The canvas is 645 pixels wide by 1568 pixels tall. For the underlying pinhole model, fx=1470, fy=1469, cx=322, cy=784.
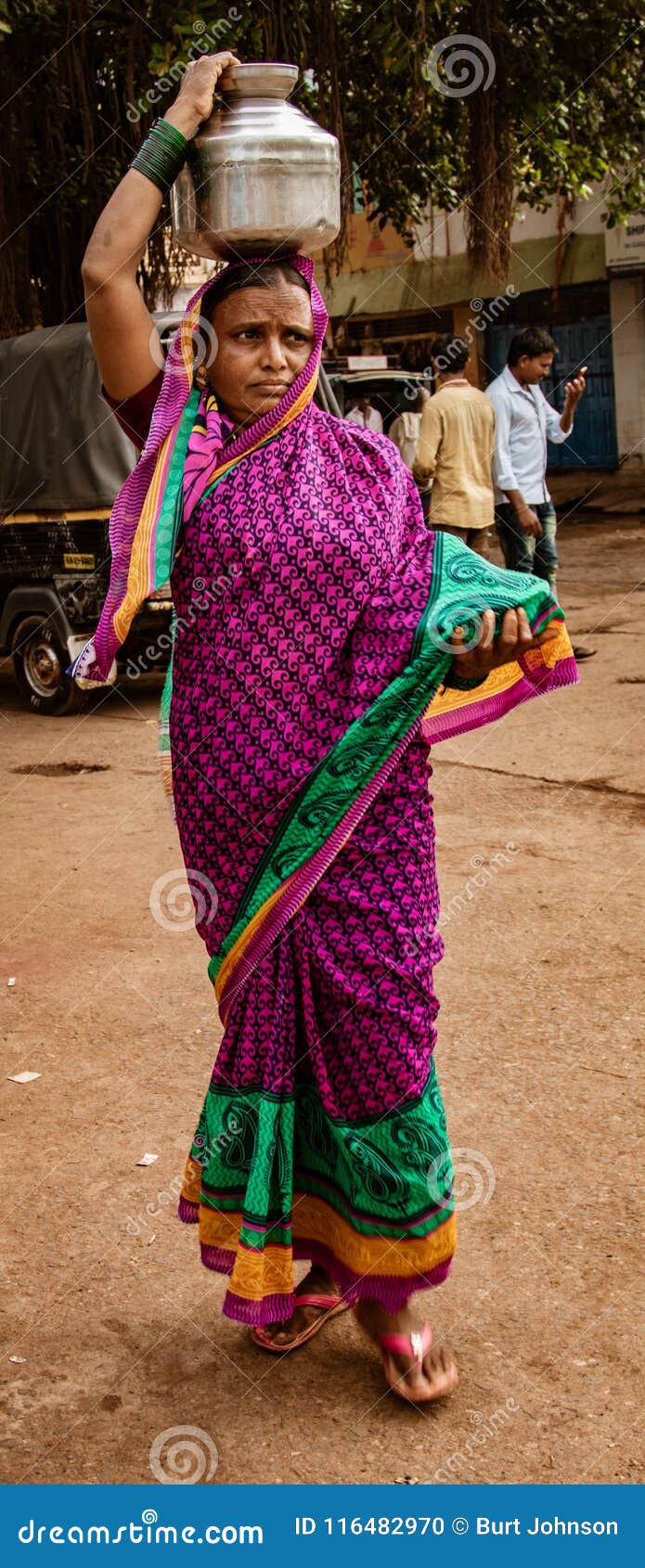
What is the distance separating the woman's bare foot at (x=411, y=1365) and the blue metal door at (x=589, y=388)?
1975cm

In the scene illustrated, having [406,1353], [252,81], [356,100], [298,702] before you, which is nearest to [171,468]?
[298,702]

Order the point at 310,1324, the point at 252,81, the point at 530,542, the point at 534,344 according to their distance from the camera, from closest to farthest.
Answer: the point at 252,81, the point at 310,1324, the point at 534,344, the point at 530,542

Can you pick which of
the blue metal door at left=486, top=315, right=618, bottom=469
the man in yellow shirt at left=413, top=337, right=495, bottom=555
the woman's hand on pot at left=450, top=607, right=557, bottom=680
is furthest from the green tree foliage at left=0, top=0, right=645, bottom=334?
the blue metal door at left=486, top=315, right=618, bottom=469

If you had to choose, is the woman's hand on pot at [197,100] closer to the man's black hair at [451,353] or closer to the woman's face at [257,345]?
the woman's face at [257,345]

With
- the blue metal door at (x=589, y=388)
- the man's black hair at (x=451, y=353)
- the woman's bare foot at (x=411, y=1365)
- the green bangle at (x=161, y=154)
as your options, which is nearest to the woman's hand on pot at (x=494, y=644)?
the green bangle at (x=161, y=154)

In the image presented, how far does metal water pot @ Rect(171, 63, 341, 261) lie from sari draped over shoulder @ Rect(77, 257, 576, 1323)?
0.11 metres

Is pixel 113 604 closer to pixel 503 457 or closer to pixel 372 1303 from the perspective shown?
pixel 372 1303

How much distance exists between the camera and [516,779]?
6199 millimetres

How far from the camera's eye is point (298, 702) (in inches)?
87.3

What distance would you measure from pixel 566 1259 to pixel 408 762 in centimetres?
102

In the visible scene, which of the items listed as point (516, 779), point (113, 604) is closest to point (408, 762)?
point (113, 604)

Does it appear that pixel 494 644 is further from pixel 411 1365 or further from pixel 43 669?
pixel 43 669

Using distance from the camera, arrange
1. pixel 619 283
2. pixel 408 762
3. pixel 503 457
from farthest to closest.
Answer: pixel 619 283
pixel 503 457
pixel 408 762

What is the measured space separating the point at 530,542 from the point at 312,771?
20.1 feet
